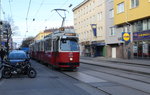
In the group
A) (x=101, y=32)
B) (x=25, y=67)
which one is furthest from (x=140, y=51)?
(x=25, y=67)

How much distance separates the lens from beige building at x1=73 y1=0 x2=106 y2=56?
2120 inches

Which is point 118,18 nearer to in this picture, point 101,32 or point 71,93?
point 101,32

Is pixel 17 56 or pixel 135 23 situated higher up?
pixel 135 23

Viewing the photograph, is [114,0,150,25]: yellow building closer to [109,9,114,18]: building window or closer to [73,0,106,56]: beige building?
[109,9,114,18]: building window

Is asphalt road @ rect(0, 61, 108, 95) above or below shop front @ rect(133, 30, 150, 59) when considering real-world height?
below

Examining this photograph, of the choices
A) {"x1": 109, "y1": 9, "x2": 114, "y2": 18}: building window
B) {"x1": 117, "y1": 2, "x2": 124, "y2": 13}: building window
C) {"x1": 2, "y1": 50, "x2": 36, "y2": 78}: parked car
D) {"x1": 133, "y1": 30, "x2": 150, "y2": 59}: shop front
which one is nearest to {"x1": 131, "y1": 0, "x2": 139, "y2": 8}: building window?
{"x1": 117, "y1": 2, "x2": 124, "y2": 13}: building window

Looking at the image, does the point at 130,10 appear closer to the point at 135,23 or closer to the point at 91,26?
the point at 135,23

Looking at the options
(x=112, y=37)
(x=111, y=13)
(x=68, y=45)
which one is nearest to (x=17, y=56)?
(x=68, y=45)

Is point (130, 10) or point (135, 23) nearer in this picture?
point (130, 10)

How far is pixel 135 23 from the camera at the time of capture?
125ft

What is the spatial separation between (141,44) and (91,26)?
19859mm

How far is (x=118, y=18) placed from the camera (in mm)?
41781

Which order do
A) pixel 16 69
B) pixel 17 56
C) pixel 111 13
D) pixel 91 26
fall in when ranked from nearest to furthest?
1. pixel 16 69
2. pixel 17 56
3. pixel 111 13
4. pixel 91 26

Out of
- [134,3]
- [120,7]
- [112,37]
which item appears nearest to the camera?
[134,3]
